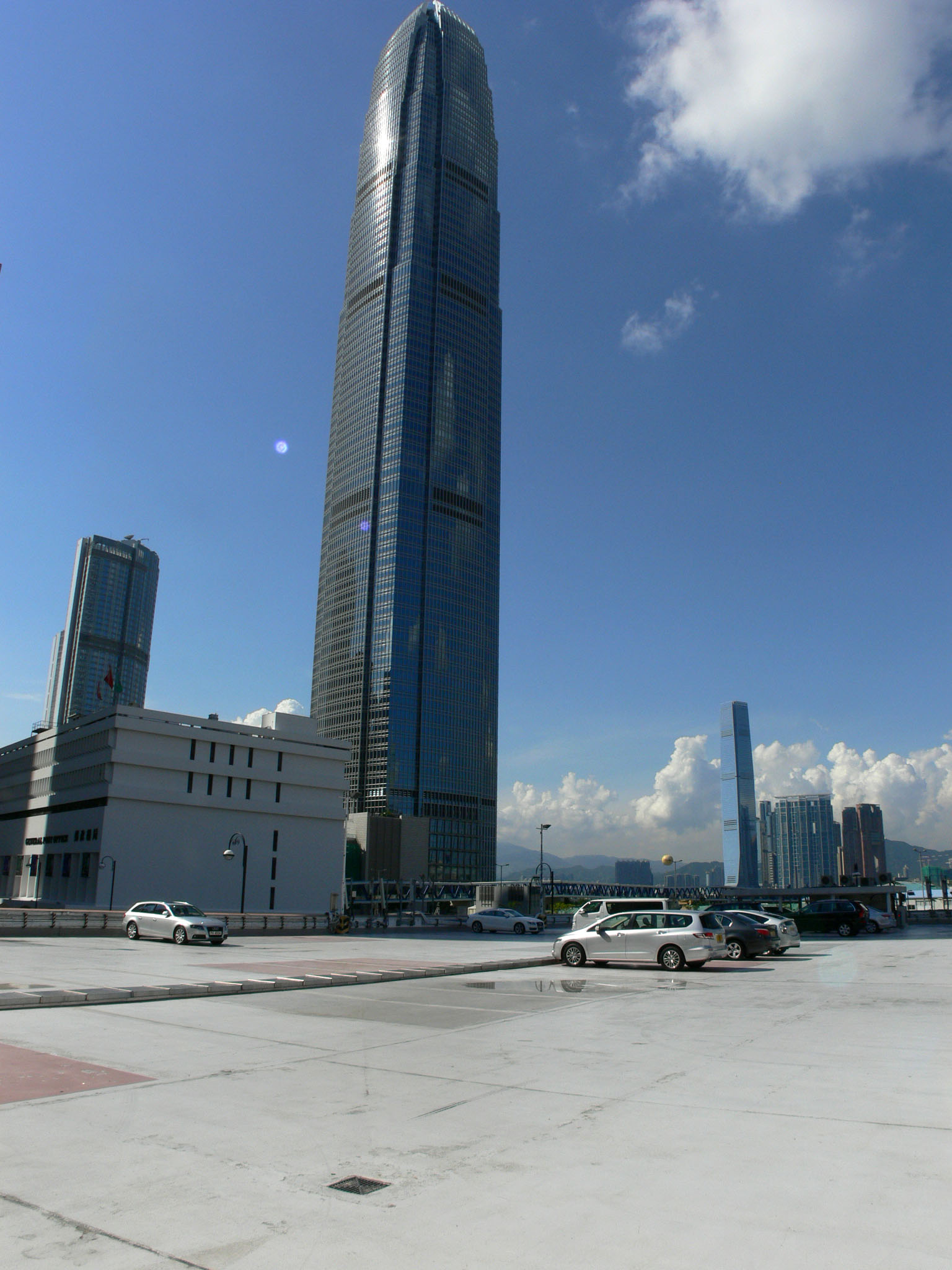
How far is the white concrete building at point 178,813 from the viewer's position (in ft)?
229

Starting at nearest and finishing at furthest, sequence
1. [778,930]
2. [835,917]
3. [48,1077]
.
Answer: [48,1077], [778,930], [835,917]

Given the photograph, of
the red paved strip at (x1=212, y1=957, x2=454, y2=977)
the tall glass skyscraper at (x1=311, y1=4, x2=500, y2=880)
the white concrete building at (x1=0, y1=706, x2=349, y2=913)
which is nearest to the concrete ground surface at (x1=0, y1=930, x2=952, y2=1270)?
the red paved strip at (x1=212, y1=957, x2=454, y2=977)

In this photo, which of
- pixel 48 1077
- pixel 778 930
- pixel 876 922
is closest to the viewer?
pixel 48 1077

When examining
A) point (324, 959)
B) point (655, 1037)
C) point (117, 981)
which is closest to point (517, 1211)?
point (655, 1037)

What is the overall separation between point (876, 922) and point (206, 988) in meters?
40.1

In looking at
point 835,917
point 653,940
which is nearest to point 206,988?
point 653,940

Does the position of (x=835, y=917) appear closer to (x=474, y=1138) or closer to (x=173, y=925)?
(x=173, y=925)

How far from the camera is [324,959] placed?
1047 inches

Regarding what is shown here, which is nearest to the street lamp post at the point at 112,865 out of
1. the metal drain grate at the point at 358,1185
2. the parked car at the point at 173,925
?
the parked car at the point at 173,925

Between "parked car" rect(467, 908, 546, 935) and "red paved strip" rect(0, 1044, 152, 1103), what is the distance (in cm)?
4359

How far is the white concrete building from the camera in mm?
69688

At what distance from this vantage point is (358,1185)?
19.3 feet

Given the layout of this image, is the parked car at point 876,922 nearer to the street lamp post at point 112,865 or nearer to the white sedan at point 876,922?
the white sedan at point 876,922

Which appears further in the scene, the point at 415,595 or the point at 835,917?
the point at 415,595
